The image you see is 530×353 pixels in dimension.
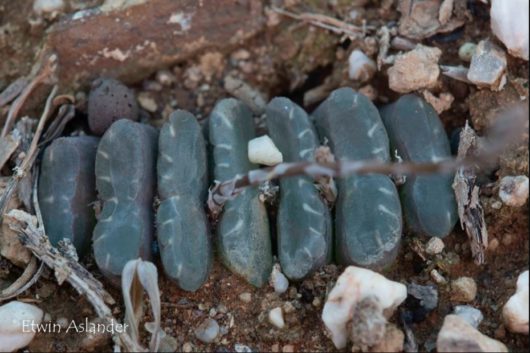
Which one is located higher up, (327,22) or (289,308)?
(327,22)

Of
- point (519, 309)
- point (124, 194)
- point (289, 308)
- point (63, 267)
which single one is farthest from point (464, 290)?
point (63, 267)

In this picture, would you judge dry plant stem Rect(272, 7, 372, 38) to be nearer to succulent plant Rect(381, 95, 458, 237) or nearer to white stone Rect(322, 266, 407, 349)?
succulent plant Rect(381, 95, 458, 237)

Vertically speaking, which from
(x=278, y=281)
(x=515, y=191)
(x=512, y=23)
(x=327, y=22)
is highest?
(x=512, y=23)

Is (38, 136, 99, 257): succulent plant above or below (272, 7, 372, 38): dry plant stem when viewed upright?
below

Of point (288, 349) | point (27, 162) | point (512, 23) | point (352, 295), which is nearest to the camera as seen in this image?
point (352, 295)

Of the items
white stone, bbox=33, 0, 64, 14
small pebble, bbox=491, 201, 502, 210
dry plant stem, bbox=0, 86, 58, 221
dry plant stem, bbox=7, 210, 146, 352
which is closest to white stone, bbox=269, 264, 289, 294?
dry plant stem, bbox=7, 210, 146, 352

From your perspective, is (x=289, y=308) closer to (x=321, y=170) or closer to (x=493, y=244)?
(x=321, y=170)

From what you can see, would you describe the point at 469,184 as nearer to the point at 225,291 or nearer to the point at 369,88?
the point at 369,88
